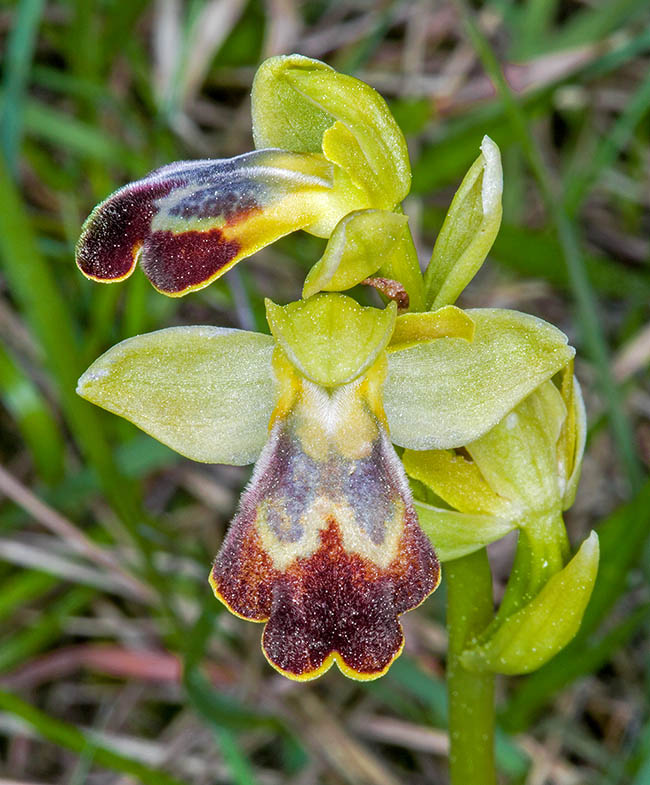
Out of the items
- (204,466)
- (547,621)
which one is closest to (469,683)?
(547,621)

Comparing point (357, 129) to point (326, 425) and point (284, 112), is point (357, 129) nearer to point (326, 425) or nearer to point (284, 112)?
point (284, 112)

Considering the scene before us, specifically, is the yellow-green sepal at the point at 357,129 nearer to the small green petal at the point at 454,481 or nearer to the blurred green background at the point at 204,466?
the small green petal at the point at 454,481

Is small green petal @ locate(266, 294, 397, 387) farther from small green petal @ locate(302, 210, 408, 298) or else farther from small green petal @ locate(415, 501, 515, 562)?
small green petal @ locate(415, 501, 515, 562)

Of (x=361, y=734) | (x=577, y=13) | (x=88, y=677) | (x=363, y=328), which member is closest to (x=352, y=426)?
(x=363, y=328)

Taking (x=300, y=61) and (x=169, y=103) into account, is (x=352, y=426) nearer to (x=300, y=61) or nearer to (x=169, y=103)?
(x=300, y=61)

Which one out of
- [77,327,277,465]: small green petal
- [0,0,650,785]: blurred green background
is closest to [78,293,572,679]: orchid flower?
[77,327,277,465]: small green petal

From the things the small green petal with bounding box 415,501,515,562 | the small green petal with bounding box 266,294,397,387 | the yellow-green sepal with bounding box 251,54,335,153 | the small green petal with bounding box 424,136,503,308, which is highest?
the yellow-green sepal with bounding box 251,54,335,153
